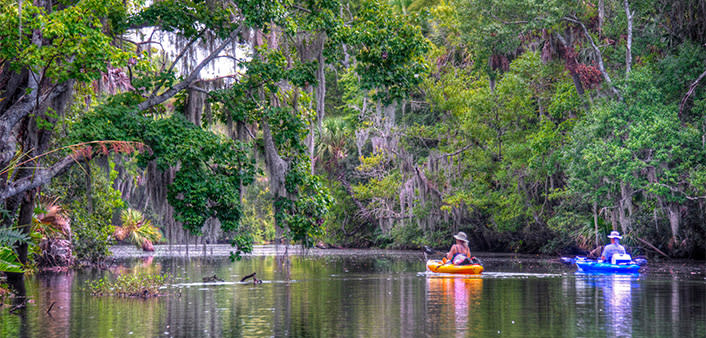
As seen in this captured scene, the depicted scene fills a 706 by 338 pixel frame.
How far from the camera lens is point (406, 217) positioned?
151 ft

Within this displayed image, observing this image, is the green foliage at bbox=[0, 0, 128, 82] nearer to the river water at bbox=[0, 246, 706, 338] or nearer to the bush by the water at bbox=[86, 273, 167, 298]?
the river water at bbox=[0, 246, 706, 338]

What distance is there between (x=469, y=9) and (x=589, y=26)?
5495 mm

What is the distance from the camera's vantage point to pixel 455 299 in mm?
17766

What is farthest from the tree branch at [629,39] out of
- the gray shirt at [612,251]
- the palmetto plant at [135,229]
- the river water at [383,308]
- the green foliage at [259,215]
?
the green foliage at [259,215]

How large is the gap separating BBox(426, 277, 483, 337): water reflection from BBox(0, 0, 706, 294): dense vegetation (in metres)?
3.55

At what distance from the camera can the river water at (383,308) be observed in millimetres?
12375

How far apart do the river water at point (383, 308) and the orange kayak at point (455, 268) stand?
56 centimetres

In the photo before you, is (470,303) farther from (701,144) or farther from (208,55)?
(701,144)

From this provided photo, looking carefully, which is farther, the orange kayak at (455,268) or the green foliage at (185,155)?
the orange kayak at (455,268)

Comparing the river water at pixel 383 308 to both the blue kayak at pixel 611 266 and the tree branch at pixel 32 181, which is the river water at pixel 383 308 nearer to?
→ the blue kayak at pixel 611 266

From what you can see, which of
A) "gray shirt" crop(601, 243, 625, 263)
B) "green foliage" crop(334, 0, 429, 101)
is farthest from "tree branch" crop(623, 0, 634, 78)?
"green foliage" crop(334, 0, 429, 101)

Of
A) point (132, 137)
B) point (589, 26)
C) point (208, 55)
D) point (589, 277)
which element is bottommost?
point (589, 277)

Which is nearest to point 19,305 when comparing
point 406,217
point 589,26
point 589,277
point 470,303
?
point 470,303

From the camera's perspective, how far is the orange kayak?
26.3 metres
